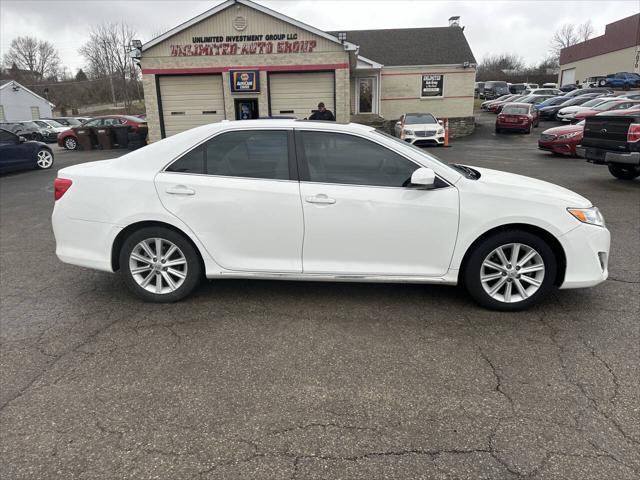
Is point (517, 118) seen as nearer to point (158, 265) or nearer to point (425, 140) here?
point (425, 140)

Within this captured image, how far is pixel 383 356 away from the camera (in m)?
3.25

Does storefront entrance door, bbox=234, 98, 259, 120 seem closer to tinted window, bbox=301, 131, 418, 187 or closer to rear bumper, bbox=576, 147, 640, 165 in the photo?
rear bumper, bbox=576, 147, 640, 165

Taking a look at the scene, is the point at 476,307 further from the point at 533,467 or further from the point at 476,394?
the point at 533,467

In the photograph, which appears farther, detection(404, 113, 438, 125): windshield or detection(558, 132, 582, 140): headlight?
detection(404, 113, 438, 125): windshield

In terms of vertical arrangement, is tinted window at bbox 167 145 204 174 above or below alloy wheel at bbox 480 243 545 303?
above

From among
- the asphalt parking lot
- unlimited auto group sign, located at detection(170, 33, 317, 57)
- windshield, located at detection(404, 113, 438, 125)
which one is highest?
unlimited auto group sign, located at detection(170, 33, 317, 57)

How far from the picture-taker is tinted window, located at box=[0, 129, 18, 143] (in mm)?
13898

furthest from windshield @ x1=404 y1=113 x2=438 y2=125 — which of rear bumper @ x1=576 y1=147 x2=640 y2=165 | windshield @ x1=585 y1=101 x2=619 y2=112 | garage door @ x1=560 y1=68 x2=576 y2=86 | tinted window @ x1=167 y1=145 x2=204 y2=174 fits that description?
garage door @ x1=560 y1=68 x2=576 y2=86

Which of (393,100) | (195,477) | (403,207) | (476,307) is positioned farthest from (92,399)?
(393,100)

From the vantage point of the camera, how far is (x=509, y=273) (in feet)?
12.6

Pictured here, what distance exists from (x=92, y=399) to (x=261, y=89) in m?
19.3

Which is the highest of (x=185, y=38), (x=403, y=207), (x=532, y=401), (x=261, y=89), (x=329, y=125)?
(x=185, y=38)

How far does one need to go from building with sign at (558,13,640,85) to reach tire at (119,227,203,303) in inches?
2145

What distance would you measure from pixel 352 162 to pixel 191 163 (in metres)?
1.39
